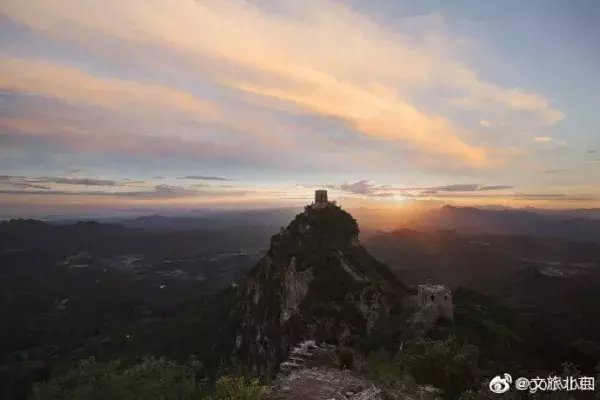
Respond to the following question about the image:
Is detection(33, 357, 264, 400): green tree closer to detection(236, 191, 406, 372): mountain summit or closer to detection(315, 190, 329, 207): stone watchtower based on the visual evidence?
detection(236, 191, 406, 372): mountain summit

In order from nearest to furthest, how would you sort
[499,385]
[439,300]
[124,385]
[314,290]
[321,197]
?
[499,385] → [124,385] → [439,300] → [314,290] → [321,197]

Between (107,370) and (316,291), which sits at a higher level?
(107,370)

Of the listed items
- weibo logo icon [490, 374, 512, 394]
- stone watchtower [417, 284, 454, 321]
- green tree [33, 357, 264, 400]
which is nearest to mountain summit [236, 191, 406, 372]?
stone watchtower [417, 284, 454, 321]

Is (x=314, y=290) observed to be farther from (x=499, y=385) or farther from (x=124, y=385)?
(x=499, y=385)

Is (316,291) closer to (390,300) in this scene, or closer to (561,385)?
(390,300)

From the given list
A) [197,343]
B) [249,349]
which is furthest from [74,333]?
[249,349]

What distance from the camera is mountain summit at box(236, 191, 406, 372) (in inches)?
2997

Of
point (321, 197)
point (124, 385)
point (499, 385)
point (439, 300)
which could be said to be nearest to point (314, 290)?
point (439, 300)

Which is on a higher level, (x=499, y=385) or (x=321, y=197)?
(x=321, y=197)

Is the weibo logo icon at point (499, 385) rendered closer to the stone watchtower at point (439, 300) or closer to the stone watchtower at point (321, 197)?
the stone watchtower at point (439, 300)

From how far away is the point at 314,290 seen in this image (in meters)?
85.2

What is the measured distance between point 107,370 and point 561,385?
94.4 ft

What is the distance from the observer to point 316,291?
84.7 metres

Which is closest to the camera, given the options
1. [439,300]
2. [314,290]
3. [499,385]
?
[499,385]
